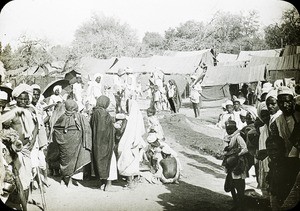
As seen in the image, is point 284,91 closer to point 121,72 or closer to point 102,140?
point 121,72

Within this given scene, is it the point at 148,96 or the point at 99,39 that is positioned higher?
the point at 99,39

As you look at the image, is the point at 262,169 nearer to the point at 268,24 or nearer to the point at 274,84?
the point at 274,84

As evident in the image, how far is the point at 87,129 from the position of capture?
480 cm

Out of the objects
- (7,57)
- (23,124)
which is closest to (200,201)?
(23,124)

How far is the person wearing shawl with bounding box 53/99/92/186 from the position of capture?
4.78 m

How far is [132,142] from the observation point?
4.81 metres

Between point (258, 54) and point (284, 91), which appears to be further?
point (258, 54)

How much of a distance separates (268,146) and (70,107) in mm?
2245

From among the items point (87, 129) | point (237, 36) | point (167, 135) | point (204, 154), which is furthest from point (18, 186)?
point (237, 36)

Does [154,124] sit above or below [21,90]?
below

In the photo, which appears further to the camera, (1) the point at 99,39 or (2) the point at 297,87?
(1) the point at 99,39

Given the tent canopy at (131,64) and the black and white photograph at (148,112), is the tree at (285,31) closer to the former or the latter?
the black and white photograph at (148,112)

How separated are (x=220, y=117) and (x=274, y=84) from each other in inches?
27.6

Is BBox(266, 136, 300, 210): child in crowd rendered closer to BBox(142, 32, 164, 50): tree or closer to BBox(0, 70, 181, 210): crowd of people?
BBox(0, 70, 181, 210): crowd of people
